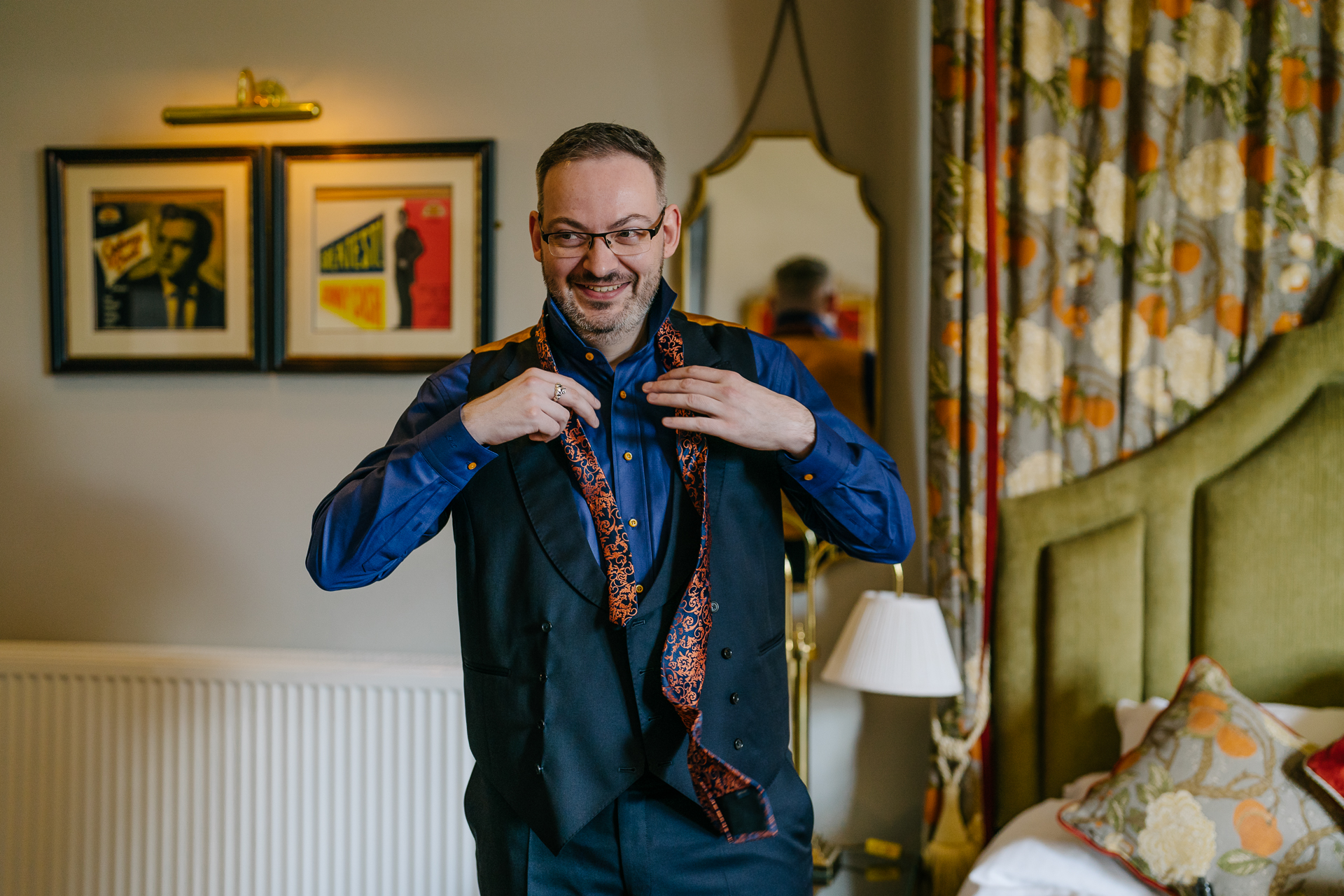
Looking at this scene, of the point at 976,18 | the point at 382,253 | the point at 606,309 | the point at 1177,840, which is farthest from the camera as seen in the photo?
the point at 382,253

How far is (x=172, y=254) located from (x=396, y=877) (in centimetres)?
186

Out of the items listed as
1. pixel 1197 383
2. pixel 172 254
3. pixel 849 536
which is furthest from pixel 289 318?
pixel 1197 383

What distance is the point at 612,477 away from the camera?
126 centimetres

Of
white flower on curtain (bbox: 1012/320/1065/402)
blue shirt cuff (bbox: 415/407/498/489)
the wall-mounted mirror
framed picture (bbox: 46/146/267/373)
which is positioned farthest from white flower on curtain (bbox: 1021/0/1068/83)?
framed picture (bbox: 46/146/267/373)

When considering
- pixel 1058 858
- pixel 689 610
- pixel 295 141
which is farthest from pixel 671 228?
pixel 295 141

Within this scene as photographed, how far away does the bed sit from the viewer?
194cm

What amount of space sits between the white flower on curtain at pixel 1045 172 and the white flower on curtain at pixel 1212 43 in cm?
33

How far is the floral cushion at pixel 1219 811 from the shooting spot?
1603 millimetres

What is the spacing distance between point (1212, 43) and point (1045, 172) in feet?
1.49

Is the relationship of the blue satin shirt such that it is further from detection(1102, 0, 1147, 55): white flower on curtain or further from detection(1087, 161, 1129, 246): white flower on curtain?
detection(1102, 0, 1147, 55): white flower on curtain

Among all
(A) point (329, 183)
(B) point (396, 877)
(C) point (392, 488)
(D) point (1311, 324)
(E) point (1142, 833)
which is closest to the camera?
(C) point (392, 488)

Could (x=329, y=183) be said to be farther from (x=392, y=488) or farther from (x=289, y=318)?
(x=392, y=488)

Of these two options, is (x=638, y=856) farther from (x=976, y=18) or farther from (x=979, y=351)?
(x=976, y=18)

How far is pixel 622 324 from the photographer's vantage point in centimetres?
125
